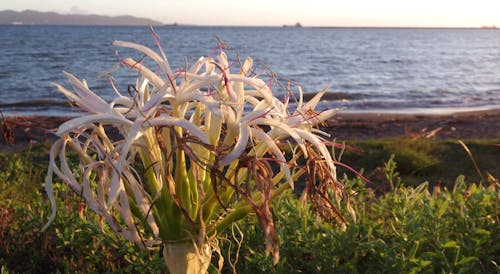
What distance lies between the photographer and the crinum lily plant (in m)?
1.38

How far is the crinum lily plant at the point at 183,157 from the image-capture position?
1384 mm

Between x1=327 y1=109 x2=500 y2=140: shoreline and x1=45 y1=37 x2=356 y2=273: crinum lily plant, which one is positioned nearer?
x1=45 y1=37 x2=356 y2=273: crinum lily plant

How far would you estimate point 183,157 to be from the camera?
1.57m

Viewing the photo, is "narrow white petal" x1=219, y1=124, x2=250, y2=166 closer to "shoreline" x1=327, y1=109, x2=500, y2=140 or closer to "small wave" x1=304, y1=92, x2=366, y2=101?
"shoreline" x1=327, y1=109, x2=500, y2=140

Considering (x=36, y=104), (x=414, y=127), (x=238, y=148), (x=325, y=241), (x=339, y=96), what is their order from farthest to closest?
(x=339, y=96)
(x=36, y=104)
(x=414, y=127)
(x=325, y=241)
(x=238, y=148)

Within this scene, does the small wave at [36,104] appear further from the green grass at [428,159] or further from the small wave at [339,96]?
the green grass at [428,159]

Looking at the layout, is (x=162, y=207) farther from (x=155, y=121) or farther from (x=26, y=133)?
(x=26, y=133)

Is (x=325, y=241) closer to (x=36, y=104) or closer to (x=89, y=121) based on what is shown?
(x=89, y=121)

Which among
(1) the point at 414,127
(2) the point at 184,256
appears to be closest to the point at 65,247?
(2) the point at 184,256

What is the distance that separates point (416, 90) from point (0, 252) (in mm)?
27798

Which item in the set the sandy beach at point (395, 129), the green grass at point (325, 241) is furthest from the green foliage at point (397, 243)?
the sandy beach at point (395, 129)

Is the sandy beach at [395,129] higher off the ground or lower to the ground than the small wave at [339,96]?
higher

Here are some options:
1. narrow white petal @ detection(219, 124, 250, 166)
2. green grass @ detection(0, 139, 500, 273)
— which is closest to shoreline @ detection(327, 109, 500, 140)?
green grass @ detection(0, 139, 500, 273)

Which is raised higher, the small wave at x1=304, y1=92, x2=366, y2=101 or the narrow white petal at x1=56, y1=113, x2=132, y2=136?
the narrow white petal at x1=56, y1=113, x2=132, y2=136
